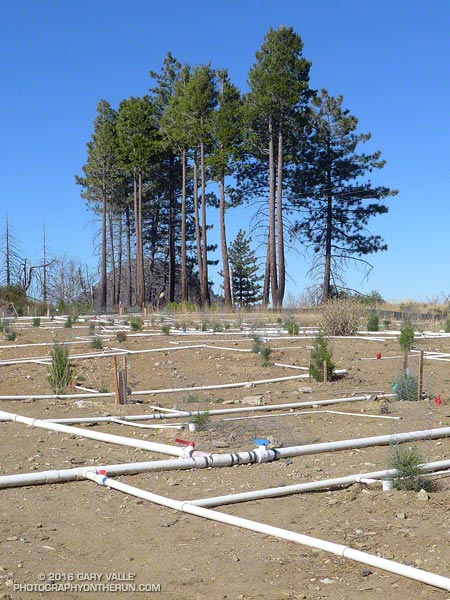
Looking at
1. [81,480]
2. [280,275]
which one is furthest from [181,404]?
[280,275]

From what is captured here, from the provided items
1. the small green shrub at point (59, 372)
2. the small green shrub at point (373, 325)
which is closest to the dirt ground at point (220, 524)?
the small green shrub at point (59, 372)

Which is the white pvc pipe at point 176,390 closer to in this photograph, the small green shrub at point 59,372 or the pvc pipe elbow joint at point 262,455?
the small green shrub at point 59,372

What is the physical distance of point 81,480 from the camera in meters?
6.75

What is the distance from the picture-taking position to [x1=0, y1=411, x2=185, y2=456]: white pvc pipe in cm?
762

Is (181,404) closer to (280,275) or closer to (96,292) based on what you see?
(280,275)

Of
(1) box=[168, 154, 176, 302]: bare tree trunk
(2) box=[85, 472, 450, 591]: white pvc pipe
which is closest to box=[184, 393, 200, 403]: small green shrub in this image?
(2) box=[85, 472, 450, 591]: white pvc pipe

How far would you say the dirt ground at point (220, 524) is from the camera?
4.51 m

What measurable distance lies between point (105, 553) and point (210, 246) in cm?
4617

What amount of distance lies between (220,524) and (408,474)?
1528 millimetres

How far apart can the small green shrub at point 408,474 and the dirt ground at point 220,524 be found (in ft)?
0.41

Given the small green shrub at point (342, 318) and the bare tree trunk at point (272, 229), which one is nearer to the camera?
the small green shrub at point (342, 318)

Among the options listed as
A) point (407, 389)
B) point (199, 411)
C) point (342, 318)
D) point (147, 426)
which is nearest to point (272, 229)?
point (342, 318)

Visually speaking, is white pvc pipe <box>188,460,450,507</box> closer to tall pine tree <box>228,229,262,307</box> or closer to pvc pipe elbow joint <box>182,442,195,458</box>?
pvc pipe elbow joint <box>182,442,195,458</box>

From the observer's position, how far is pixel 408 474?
6172 mm
